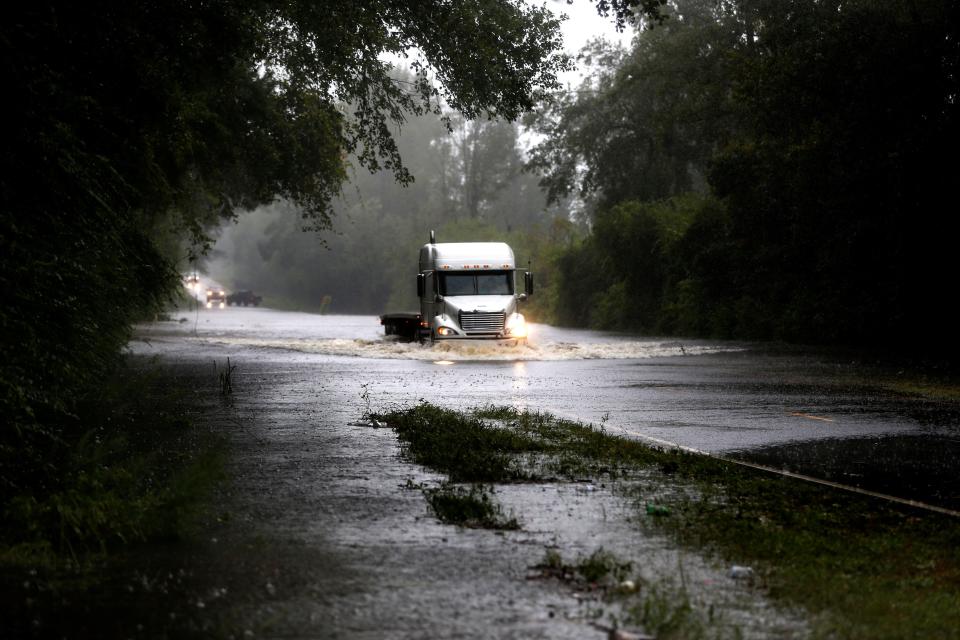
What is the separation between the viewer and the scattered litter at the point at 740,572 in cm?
633

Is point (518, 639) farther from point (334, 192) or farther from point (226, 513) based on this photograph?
point (334, 192)

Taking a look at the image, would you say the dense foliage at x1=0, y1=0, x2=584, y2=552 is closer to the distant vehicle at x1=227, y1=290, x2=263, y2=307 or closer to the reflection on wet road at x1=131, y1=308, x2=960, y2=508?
the reflection on wet road at x1=131, y1=308, x2=960, y2=508

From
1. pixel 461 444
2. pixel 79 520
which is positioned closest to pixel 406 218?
pixel 461 444

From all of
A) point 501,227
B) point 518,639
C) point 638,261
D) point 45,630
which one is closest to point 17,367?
→ point 45,630

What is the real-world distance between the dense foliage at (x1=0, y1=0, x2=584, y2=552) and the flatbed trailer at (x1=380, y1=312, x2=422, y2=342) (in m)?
6.61

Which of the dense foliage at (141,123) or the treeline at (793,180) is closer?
the dense foliage at (141,123)

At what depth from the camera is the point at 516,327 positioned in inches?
→ 1361

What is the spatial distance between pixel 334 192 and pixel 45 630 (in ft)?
87.1

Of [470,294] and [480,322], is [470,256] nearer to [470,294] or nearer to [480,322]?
[470,294]

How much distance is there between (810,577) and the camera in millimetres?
6328

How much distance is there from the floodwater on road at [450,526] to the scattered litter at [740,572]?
6 centimetres

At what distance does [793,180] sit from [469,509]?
30.0 meters

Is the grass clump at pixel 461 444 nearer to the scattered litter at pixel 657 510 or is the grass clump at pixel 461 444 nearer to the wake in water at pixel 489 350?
the scattered litter at pixel 657 510

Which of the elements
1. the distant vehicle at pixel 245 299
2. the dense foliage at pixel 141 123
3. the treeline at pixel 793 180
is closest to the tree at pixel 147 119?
the dense foliage at pixel 141 123
